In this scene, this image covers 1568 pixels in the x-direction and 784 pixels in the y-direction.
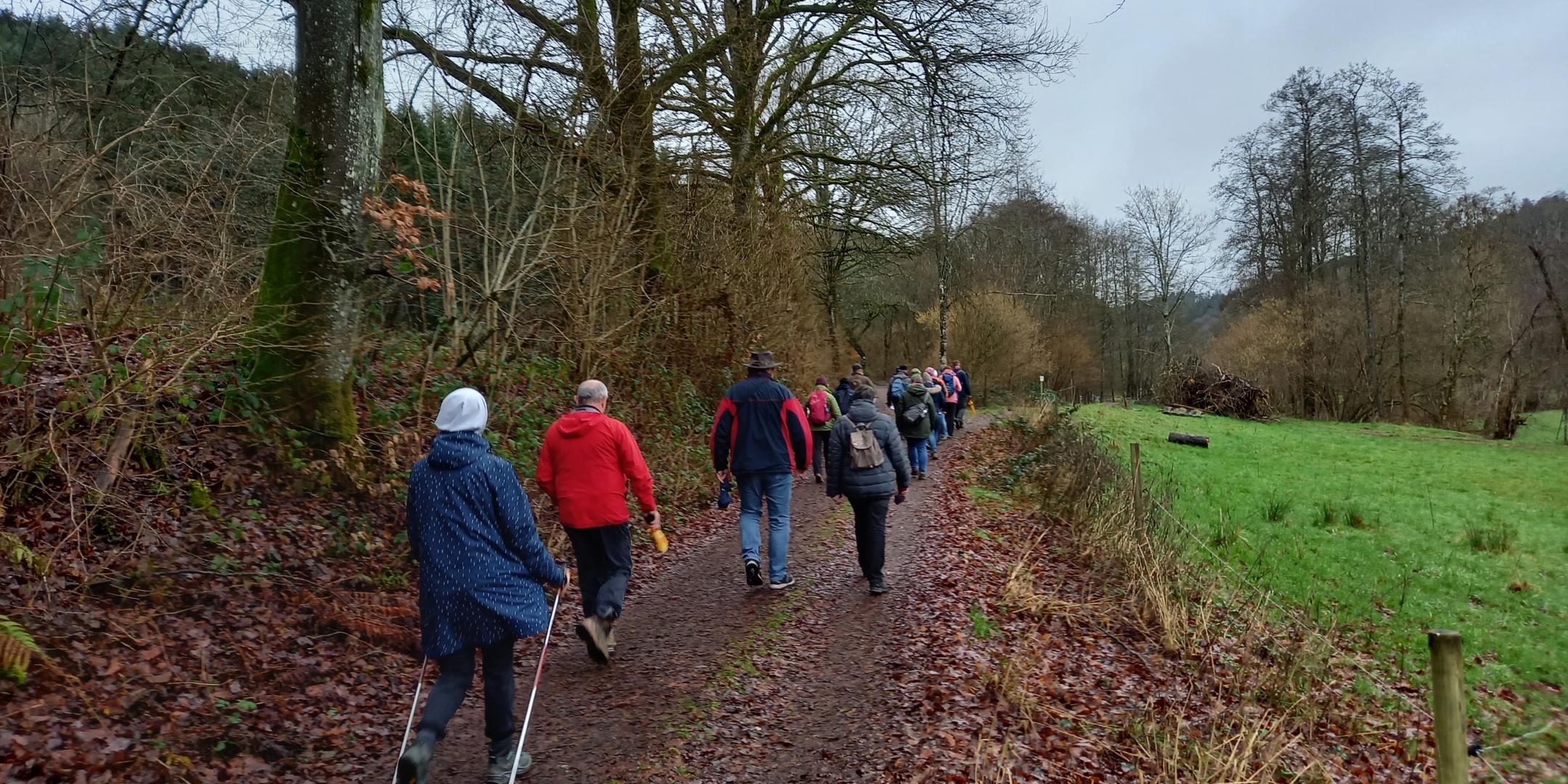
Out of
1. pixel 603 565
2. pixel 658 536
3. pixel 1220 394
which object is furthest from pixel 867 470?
pixel 1220 394

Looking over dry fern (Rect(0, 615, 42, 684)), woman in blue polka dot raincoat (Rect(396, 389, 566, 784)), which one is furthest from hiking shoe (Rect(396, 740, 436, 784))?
dry fern (Rect(0, 615, 42, 684))

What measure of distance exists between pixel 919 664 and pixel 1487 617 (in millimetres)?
8144

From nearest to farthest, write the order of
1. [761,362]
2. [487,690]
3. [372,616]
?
[487,690], [372,616], [761,362]

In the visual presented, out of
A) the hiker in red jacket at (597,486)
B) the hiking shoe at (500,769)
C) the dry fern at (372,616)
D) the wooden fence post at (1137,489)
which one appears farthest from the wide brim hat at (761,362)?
the wooden fence post at (1137,489)

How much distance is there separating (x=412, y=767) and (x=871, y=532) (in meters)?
4.28

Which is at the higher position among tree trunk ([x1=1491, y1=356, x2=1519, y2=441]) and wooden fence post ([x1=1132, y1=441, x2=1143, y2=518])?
tree trunk ([x1=1491, y1=356, x2=1519, y2=441])

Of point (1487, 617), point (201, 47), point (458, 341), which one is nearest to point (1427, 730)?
point (1487, 617)

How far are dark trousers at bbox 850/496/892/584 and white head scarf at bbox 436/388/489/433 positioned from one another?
3672 mm

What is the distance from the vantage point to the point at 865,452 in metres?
6.66

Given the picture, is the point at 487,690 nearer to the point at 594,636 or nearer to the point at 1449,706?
the point at 594,636

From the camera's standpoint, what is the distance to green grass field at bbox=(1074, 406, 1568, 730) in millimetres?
8789

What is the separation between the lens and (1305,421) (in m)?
30.8

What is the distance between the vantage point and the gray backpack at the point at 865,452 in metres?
6.66

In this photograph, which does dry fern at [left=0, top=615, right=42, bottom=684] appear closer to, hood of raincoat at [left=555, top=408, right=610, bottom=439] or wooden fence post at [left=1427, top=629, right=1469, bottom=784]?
hood of raincoat at [left=555, top=408, right=610, bottom=439]
